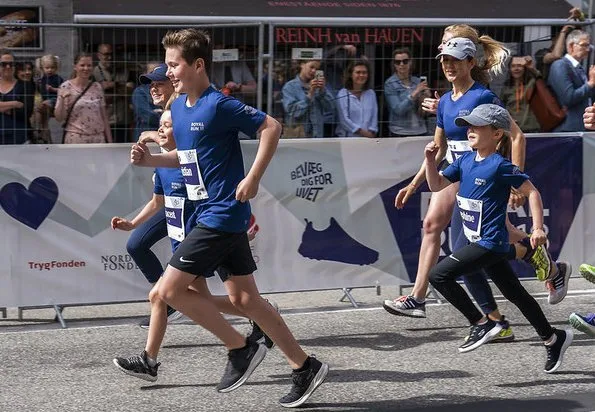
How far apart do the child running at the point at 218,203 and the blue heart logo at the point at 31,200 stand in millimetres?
2356

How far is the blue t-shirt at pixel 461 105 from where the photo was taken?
727 cm

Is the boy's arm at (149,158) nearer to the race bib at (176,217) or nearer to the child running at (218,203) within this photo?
the child running at (218,203)

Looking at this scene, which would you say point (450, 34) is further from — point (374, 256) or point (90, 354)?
point (90, 354)

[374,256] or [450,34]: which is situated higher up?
[450,34]

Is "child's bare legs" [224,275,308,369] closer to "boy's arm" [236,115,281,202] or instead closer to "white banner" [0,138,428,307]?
"boy's arm" [236,115,281,202]

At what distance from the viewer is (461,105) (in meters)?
7.32

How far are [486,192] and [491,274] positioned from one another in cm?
51

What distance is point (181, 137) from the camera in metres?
5.99

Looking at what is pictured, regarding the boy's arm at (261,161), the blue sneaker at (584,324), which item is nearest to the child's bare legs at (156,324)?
the boy's arm at (261,161)

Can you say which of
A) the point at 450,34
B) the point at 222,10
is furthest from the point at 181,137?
the point at 222,10

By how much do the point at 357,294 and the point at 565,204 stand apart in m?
1.78

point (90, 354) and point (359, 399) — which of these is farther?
point (90, 354)

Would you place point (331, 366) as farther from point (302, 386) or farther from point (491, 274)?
point (491, 274)

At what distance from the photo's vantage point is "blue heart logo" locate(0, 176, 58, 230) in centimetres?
815
